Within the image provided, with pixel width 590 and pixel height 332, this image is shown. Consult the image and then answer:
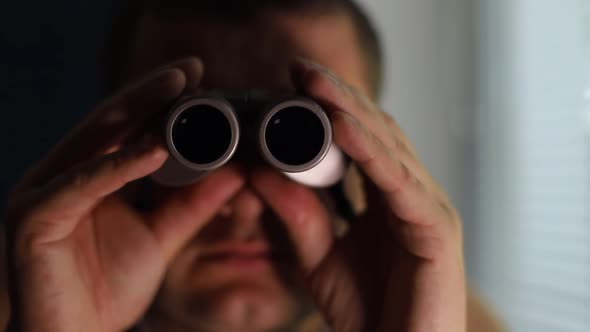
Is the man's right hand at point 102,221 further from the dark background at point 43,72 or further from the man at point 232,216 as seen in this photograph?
the dark background at point 43,72

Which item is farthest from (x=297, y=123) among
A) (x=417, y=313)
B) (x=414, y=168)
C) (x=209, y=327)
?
(x=209, y=327)

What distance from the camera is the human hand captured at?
0.49 meters

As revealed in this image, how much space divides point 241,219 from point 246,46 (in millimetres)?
259

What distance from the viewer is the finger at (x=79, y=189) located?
0.47 metres

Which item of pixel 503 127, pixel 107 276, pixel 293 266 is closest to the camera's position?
pixel 107 276

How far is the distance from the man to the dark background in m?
0.23

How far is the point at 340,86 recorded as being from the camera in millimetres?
488

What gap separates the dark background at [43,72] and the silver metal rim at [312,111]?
713mm

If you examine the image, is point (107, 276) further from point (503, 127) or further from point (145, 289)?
point (503, 127)

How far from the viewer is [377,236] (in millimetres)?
672

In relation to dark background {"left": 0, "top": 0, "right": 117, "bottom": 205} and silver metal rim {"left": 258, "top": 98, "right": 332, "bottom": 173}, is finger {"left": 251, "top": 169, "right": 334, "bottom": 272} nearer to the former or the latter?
silver metal rim {"left": 258, "top": 98, "right": 332, "bottom": 173}

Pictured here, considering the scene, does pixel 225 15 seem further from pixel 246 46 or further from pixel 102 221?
pixel 102 221

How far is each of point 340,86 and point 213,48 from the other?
0.95ft

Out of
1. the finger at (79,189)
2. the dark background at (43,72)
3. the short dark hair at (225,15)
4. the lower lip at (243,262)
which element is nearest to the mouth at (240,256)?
the lower lip at (243,262)
